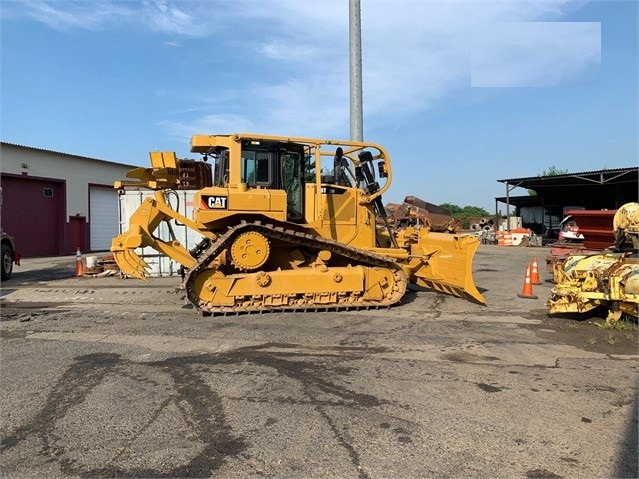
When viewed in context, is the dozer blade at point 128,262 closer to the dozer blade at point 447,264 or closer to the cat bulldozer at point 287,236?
the cat bulldozer at point 287,236

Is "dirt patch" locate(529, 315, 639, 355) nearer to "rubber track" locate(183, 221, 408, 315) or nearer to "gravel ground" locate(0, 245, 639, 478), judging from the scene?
"gravel ground" locate(0, 245, 639, 478)

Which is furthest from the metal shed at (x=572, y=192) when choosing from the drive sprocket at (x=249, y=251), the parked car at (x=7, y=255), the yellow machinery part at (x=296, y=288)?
the parked car at (x=7, y=255)

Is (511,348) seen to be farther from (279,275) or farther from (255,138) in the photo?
(255,138)

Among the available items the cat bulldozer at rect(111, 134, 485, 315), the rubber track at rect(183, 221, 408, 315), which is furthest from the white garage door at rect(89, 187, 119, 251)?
the rubber track at rect(183, 221, 408, 315)

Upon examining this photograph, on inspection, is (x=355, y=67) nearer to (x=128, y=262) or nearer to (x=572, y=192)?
(x=128, y=262)

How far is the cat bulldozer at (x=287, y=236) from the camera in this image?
26.3 ft

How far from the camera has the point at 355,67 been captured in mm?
14148

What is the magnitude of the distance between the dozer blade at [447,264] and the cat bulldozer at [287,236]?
22 millimetres

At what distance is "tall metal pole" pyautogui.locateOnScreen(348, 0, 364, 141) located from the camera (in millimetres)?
A: 13953

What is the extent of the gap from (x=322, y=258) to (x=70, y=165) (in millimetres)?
23596

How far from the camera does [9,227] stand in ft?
77.2

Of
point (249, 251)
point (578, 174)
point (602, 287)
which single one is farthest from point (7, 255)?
point (578, 174)

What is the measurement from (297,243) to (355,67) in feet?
26.1

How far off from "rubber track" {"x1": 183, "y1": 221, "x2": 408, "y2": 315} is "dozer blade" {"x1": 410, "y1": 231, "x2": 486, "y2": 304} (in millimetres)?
992
